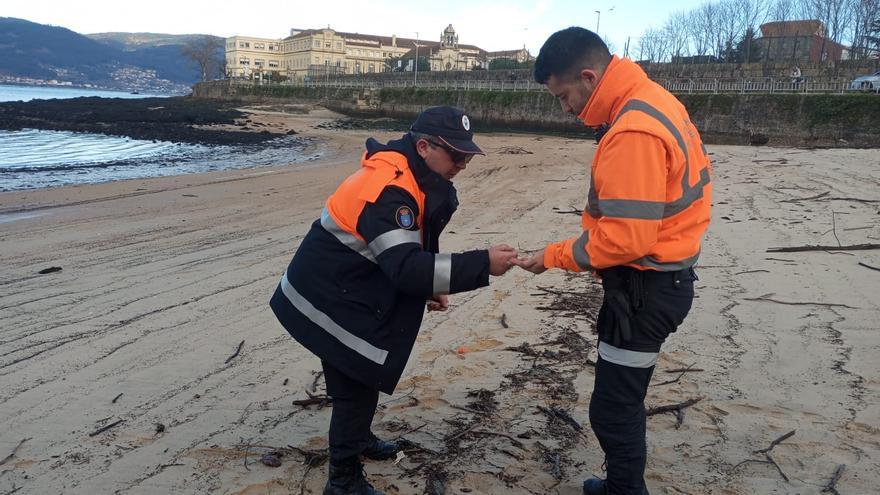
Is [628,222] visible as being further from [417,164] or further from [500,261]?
[417,164]

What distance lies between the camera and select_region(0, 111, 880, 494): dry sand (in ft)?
11.0

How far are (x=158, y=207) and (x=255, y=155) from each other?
1311 centimetres

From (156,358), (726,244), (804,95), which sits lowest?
(156,358)

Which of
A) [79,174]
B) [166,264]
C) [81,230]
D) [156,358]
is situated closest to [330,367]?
[156,358]

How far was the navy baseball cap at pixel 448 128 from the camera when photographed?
2.80 m

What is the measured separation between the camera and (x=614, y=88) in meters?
2.67

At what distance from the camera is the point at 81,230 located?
33.3ft

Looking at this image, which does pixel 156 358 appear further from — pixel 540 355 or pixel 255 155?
pixel 255 155

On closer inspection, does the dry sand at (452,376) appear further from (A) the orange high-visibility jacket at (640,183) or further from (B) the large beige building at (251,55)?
(B) the large beige building at (251,55)

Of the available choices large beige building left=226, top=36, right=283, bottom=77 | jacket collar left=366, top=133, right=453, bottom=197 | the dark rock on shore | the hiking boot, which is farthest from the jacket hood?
large beige building left=226, top=36, right=283, bottom=77

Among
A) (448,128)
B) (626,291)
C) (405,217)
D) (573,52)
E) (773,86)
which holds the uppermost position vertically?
(773,86)

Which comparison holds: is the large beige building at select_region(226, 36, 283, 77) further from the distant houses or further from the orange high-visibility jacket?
the orange high-visibility jacket

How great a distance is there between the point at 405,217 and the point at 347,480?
1308mm

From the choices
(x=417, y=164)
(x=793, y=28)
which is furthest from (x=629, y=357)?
(x=793, y=28)
